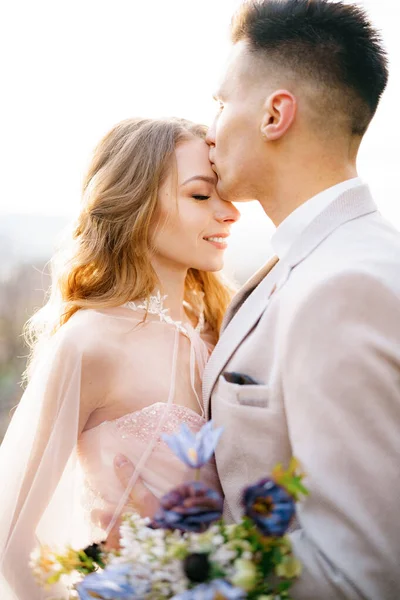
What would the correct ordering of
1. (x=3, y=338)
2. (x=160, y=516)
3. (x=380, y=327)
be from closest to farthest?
(x=160, y=516), (x=380, y=327), (x=3, y=338)

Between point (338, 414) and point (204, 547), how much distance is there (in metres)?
0.61

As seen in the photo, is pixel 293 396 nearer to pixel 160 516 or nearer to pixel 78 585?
pixel 160 516

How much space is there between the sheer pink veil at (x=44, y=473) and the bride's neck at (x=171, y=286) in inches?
21.3

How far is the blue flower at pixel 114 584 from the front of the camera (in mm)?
1345

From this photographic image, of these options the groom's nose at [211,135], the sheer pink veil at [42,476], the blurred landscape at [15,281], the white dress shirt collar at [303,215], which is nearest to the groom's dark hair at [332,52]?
the white dress shirt collar at [303,215]

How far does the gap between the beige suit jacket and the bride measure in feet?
1.52

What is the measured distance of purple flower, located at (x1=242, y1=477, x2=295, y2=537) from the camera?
1315 millimetres

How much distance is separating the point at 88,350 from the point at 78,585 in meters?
1.10

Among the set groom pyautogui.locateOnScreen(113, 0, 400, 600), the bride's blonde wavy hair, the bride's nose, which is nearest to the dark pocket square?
groom pyautogui.locateOnScreen(113, 0, 400, 600)

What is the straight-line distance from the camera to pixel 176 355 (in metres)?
2.74

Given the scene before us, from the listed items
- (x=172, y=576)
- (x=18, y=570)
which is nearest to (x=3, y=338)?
(x=18, y=570)

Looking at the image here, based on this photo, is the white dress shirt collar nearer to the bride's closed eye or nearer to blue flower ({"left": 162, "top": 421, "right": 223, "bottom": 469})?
the bride's closed eye

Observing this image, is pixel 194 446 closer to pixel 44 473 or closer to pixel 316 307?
pixel 316 307

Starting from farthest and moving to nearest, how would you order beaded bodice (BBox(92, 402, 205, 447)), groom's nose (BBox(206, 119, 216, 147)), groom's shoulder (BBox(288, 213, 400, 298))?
groom's nose (BBox(206, 119, 216, 147))
beaded bodice (BBox(92, 402, 205, 447))
groom's shoulder (BBox(288, 213, 400, 298))
